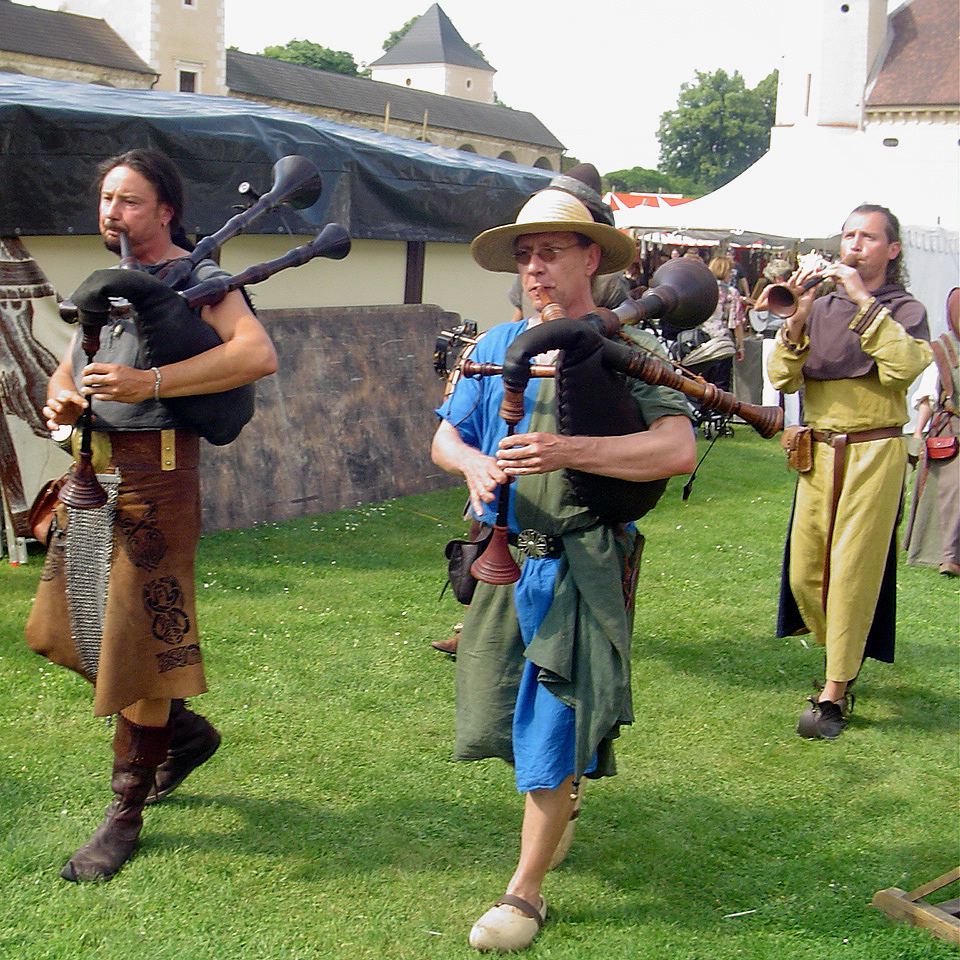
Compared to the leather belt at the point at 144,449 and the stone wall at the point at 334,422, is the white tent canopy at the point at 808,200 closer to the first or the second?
the stone wall at the point at 334,422

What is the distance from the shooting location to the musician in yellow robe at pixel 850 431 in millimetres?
4512

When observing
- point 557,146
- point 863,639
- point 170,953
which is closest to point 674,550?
point 863,639

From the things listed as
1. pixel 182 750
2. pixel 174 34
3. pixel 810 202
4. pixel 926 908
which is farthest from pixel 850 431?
pixel 174 34

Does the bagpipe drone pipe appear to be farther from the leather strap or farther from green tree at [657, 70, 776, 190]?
green tree at [657, 70, 776, 190]

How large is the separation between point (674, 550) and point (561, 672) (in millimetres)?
4846

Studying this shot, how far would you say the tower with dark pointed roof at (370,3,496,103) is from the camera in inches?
3494

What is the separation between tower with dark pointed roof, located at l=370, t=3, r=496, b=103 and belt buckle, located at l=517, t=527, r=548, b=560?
296ft

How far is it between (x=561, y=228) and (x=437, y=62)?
300ft

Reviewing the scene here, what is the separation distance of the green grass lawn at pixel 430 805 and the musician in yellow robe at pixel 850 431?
0.44 m

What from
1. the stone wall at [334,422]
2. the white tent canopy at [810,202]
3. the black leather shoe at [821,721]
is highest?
the white tent canopy at [810,202]

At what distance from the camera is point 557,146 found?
6944 centimetres

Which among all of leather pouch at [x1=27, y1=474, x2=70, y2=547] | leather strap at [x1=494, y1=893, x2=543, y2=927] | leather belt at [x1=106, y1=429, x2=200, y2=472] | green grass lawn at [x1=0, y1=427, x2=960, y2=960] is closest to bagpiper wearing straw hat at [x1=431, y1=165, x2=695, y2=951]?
leather strap at [x1=494, y1=893, x2=543, y2=927]

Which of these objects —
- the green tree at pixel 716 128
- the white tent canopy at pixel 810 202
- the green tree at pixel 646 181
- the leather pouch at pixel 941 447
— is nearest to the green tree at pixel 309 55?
the green tree at pixel 646 181

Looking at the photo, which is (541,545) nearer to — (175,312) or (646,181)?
(175,312)
